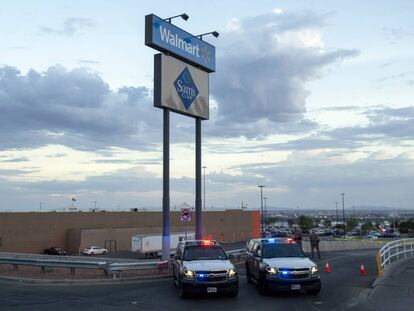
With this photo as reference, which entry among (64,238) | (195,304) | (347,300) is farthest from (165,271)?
(64,238)

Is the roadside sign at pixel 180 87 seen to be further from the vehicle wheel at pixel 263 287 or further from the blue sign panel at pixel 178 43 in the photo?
the vehicle wheel at pixel 263 287

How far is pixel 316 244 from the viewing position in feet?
98.2

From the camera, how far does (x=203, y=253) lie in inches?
653

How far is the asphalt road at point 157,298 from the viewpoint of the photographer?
13.7m

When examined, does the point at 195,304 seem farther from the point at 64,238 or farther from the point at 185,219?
the point at 64,238

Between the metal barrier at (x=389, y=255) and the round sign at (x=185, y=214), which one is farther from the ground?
the round sign at (x=185, y=214)

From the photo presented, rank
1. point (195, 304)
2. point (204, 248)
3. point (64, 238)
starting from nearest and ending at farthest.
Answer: point (195, 304), point (204, 248), point (64, 238)

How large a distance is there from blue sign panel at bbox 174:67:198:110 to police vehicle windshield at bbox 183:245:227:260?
1106 cm

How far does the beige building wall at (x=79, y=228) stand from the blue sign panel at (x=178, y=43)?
3800cm

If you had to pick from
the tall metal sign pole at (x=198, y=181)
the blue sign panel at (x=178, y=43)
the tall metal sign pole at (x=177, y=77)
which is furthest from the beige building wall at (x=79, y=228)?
the blue sign panel at (x=178, y=43)

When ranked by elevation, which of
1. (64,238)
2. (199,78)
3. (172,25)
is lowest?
(64,238)

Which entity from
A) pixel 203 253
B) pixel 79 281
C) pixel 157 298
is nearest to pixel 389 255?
pixel 203 253

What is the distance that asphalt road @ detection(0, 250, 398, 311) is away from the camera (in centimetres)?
1368

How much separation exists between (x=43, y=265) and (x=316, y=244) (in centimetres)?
1532
